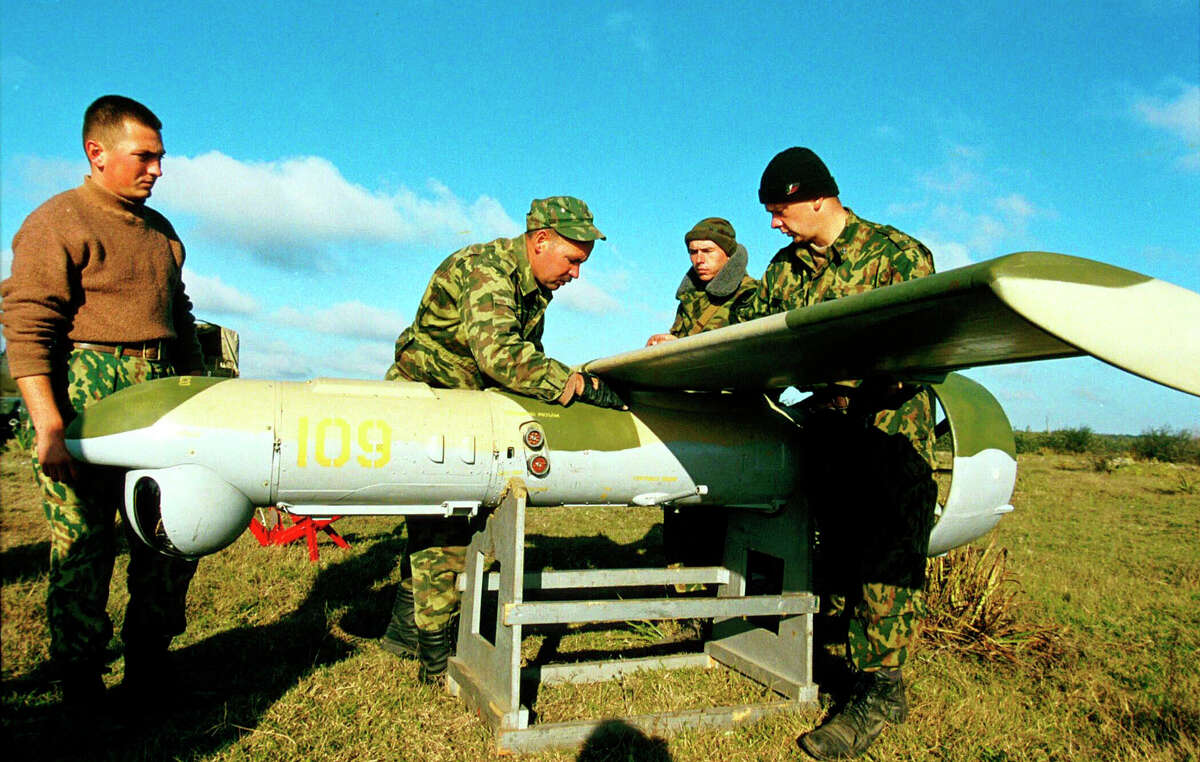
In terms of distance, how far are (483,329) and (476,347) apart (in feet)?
0.32

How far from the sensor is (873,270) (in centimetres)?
355

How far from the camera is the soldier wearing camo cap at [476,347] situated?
3.55 meters

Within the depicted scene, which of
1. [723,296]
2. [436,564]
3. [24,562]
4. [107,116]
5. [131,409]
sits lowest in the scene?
[24,562]

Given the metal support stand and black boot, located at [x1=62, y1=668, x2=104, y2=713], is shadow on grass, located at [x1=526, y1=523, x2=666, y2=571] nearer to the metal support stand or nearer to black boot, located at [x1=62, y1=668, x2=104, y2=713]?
the metal support stand

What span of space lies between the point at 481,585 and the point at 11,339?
2.23 m

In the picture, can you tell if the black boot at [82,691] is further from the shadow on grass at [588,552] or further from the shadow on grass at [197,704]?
the shadow on grass at [588,552]

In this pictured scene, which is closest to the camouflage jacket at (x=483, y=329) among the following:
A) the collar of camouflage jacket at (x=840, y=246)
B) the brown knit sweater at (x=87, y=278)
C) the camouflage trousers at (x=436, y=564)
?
the camouflage trousers at (x=436, y=564)

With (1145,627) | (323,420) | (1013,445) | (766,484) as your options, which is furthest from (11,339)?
(1145,627)

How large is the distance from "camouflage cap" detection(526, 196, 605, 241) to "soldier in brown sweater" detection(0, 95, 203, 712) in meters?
1.72

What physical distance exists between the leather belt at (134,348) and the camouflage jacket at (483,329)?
1196 mm

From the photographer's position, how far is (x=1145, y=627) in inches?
194

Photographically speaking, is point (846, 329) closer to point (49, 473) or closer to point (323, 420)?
point (323, 420)

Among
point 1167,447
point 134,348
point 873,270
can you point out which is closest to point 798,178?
point 873,270

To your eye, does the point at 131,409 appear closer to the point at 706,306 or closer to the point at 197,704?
the point at 197,704
